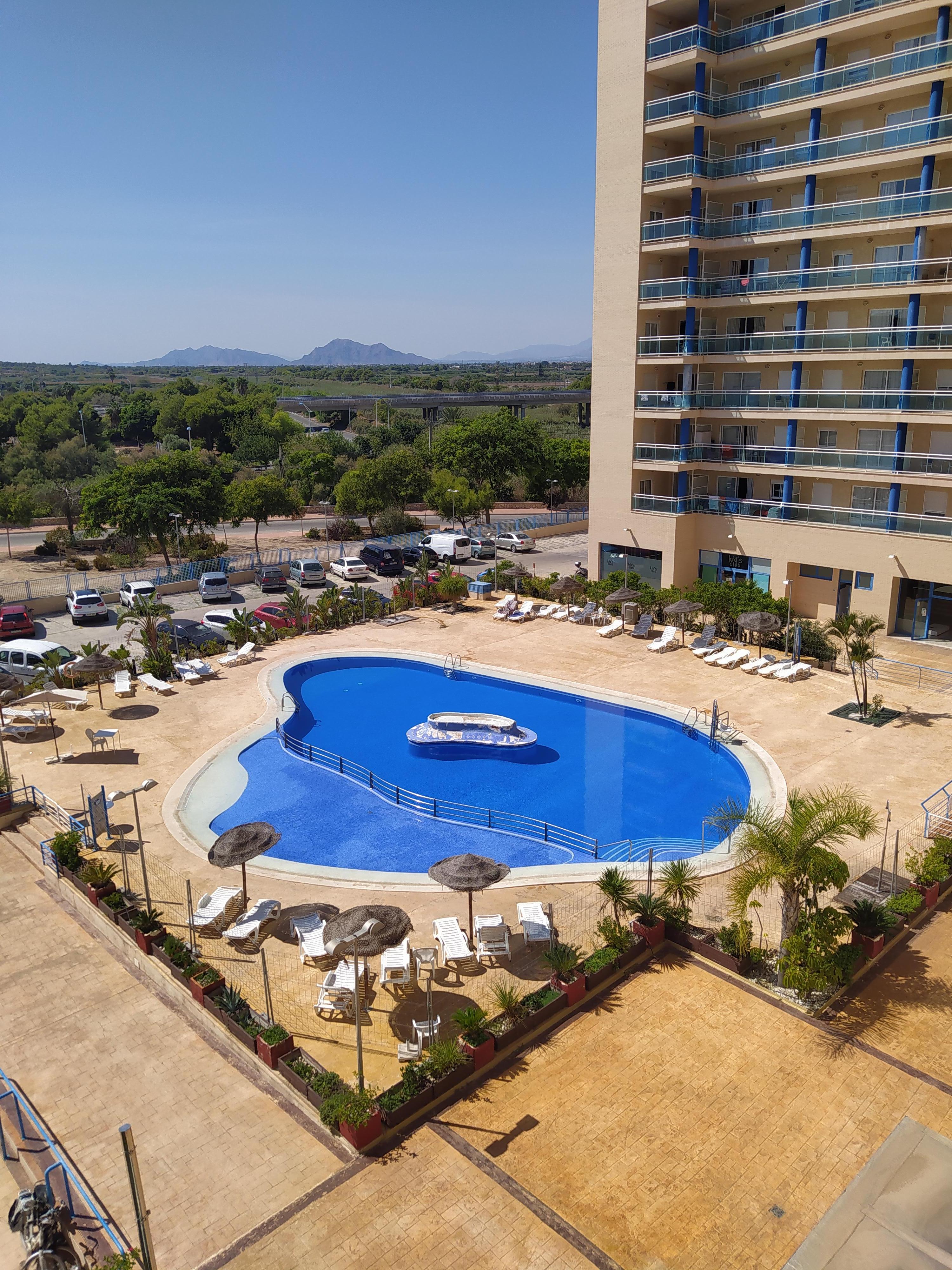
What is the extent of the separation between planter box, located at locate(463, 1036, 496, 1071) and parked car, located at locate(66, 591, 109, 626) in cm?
3292

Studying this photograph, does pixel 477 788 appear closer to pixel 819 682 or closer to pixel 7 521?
pixel 819 682

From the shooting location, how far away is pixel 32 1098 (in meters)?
12.7

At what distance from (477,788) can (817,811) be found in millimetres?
10937

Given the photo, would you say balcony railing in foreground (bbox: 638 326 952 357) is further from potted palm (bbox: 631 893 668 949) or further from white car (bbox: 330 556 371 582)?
potted palm (bbox: 631 893 668 949)

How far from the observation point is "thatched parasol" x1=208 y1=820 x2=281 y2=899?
1580 centimetres

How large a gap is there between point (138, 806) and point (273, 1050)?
10.4 m

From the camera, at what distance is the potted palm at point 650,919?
51.3 ft

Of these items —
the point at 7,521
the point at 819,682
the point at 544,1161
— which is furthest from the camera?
the point at 7,521

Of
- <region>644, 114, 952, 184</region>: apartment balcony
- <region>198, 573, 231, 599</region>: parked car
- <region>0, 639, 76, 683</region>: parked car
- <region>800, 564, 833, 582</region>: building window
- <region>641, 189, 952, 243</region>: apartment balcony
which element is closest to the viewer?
<region>644, 114, 952, 184</region>: apartment balcony

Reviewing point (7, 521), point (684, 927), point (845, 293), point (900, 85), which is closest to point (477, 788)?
point (684, 927)

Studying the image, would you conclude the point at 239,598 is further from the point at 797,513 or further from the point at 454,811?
the point at 797,513

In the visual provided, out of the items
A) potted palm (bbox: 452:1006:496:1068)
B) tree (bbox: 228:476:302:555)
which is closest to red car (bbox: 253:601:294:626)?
tree (bbox: 228:476:302:555)

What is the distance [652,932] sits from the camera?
15602 mm

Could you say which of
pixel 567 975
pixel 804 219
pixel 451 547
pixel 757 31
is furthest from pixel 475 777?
pixel 757 31
